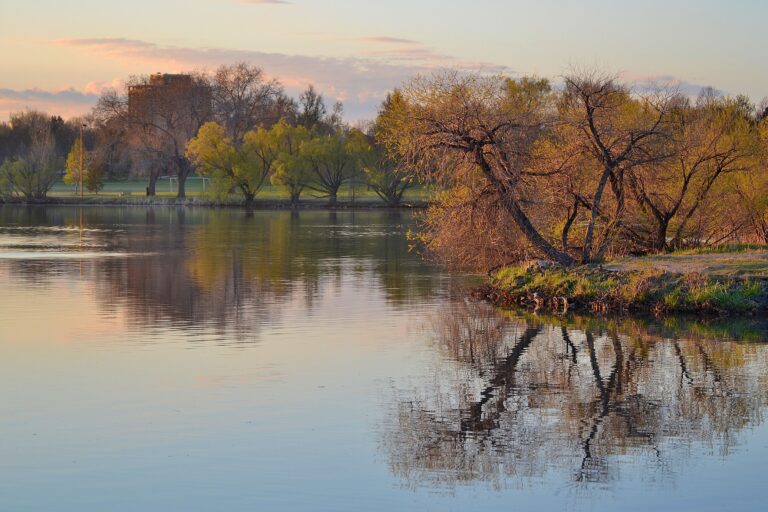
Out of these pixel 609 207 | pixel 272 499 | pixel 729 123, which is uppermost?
pixel 729 123

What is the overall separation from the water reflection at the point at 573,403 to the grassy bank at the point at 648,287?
1.99 meters

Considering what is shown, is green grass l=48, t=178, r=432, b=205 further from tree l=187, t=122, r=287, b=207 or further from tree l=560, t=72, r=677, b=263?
tree l=560, t=72, r=677, b=263

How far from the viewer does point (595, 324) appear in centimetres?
2708

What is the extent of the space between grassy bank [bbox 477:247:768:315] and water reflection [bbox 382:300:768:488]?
199 centimetres

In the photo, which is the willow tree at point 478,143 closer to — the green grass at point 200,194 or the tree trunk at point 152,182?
the green grass at point 200,194

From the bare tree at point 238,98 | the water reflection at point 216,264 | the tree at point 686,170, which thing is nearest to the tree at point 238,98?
the bare tree at point 238,98

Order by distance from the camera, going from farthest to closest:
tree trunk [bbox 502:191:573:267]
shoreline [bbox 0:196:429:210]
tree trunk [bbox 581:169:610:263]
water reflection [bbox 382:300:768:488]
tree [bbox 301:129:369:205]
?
1. tree [bbox 301:129:369:205]
2. shoreline [bbox 0:196:429:210]
3. tree trunk [bbox 581:169:610:263]
4. tree trunk [bbox 502:191:573:267]
5. water reflection [bbox 382:300:768:488]

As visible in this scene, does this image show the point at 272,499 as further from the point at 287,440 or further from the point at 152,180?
the point at 152,180

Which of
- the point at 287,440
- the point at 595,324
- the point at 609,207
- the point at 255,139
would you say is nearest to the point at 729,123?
the point at 609,207

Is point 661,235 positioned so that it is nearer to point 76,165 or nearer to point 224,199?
point 224,199

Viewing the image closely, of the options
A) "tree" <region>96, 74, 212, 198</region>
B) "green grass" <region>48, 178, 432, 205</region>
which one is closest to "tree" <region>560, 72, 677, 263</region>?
"green grass" <region>48, 178, 432, 205</region>

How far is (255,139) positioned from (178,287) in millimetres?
79076

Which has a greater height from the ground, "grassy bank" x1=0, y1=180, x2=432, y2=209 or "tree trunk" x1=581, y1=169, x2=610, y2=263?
"tree trunk" x1=581, y1=169, x2=610, y2=263

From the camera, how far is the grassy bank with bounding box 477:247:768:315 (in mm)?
28438
